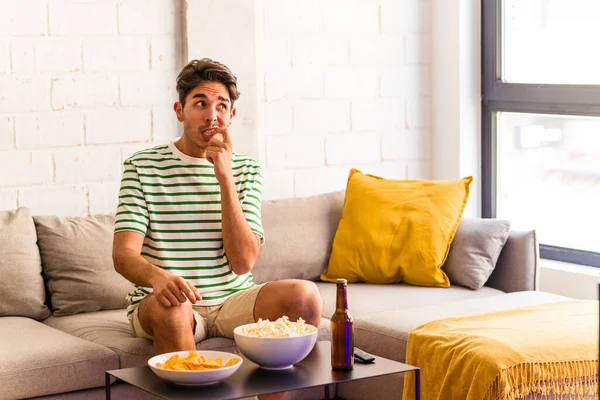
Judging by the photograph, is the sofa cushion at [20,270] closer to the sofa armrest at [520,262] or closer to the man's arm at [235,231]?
the man's arm at [235,231]

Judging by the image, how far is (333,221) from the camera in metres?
3.93

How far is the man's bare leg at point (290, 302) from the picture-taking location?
2.82 m

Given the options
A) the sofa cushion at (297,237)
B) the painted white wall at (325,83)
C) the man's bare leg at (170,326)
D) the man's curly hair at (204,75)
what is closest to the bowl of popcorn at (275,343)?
the man's bare leg at (170,326)

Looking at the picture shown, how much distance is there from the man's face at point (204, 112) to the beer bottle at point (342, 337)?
847 mm

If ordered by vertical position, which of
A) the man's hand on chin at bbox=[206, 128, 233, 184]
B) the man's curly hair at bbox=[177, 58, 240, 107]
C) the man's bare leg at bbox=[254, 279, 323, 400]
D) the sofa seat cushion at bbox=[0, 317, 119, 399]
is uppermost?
the man's curly hair at bbox=[177, 58, 240, 107]

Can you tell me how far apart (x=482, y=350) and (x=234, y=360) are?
2.45ft


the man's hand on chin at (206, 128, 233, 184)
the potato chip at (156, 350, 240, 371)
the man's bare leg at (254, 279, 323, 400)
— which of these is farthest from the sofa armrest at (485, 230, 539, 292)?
the potato chip at (156, 350, 240, 371)

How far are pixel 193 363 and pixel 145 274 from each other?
56 centimetres

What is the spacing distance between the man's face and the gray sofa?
617 millimetres

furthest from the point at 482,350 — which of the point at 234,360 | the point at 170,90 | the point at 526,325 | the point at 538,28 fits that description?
the point at 538,28

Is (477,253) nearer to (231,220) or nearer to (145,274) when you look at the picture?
(231,220)

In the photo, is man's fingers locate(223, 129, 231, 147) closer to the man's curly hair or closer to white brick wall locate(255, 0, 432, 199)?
the man's curly hair

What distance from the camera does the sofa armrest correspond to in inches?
144

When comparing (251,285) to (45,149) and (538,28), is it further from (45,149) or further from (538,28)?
(538,28)
